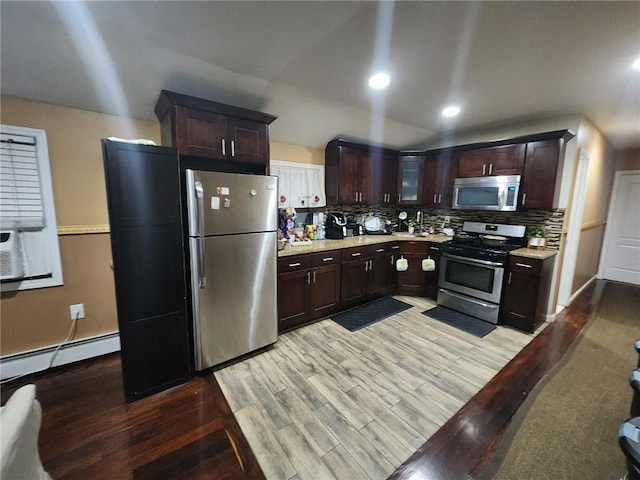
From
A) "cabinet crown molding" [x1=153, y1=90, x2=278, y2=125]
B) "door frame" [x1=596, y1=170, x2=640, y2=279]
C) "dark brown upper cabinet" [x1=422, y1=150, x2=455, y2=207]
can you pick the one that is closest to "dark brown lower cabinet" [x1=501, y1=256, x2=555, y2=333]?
"dark brown upper cabinet" [x1=422, y1=150, x2=455, y2=207]

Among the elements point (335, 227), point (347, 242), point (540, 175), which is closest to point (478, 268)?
point (540, 175)

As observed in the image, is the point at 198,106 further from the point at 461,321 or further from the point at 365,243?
the point at 461,321

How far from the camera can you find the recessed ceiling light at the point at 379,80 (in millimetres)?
2134

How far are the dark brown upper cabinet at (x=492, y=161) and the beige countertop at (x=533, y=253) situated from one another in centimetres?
93

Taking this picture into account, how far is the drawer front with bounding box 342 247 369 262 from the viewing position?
3240mm

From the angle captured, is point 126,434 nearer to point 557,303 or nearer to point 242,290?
point 242,290

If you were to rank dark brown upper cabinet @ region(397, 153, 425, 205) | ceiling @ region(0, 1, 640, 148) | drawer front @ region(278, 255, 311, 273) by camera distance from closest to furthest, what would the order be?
ceiling @ region(0, 1, 640, 148) → drawer front @ region(278, 255, 311, 273) → dark brown upper cabinet @ region(397, 153, 425, 205)

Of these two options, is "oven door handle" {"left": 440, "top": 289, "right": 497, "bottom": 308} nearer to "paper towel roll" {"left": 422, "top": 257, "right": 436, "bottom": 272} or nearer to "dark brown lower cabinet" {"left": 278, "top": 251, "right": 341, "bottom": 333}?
"paper towel roll" {"left": 422, "top": 257, "right": 436, "bottom": 272}

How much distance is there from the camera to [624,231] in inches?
188

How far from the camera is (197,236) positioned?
2008 mm

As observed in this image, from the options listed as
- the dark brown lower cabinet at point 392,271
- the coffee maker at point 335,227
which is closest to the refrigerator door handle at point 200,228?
the coffee maker at point 335,227

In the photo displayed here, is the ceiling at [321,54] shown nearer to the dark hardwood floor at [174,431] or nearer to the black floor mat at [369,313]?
the dark hardwood floor at [174,431]

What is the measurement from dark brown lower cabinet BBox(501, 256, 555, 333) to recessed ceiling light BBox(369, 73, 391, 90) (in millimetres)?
2390

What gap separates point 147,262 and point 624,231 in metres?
7.52
